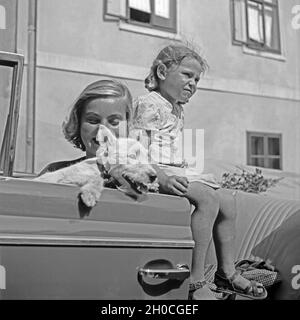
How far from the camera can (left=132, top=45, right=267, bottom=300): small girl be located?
4.81 feet

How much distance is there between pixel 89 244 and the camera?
3.96ft

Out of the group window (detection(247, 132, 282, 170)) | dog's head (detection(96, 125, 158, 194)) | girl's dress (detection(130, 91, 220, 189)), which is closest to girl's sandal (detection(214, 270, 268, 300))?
girl's dress (detection(130, 91, 220, 189))

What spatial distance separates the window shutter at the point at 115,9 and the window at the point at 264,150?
2.37ft

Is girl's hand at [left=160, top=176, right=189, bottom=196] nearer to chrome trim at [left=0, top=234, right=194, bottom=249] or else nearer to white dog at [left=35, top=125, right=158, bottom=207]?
white dog at [left=35, top=125, right=158, bottom=207]

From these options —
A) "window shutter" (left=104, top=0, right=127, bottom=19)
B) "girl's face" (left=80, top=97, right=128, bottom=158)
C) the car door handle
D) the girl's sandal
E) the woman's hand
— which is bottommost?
the girl's sandal

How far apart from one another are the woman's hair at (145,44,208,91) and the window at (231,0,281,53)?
68cm

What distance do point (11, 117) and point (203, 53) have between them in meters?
1.01

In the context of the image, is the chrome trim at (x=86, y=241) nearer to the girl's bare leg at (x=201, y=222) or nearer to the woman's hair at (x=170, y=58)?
the girl's bare leg at (x=201, y=222)

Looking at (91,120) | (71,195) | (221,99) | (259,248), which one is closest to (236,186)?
(221,99)

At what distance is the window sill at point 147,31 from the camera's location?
2.09 meters

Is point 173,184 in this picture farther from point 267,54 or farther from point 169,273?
point 267,54

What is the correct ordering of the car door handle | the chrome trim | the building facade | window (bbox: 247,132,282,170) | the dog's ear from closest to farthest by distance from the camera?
1. the chrome trim
2. the car door handle
3. the dog's ear
4. the building facade
5. window (bbox: 247,132,282,170)

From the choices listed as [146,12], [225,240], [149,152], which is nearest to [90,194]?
[149,152]

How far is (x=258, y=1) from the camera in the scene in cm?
243
